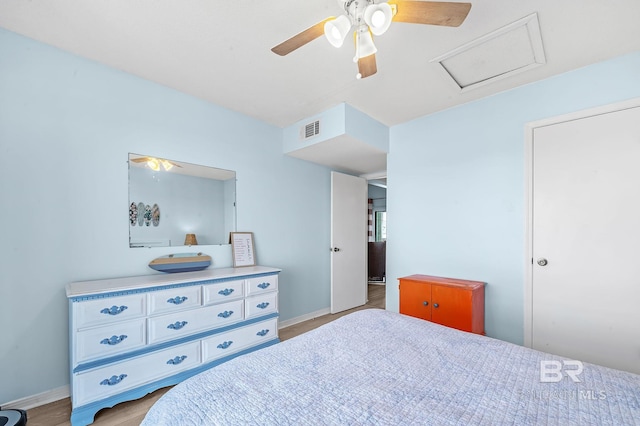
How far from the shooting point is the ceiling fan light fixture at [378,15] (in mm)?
1174

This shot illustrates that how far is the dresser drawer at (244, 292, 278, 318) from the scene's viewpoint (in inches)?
96.3

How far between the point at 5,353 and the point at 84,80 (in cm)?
193

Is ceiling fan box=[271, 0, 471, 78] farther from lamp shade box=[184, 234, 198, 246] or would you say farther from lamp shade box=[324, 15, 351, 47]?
lamp shade box=[184, 234, 198, 246]

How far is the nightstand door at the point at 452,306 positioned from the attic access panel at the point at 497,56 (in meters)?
1.82

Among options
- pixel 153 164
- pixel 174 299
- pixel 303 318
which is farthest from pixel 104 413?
pixel 303 318

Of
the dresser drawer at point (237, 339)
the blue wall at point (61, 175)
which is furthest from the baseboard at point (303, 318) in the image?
the blue wall at point (61, 175)

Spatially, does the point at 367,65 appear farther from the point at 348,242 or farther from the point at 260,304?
the point at 348,242

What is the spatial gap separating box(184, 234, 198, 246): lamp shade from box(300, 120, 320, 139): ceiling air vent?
1.60 metres

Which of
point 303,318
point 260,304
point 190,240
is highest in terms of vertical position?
point 190,240

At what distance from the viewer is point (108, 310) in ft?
5.76

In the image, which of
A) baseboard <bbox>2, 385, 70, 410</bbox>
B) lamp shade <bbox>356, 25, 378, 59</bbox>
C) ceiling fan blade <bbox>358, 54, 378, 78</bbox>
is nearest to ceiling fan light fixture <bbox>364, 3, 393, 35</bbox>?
lamp shade <bbox>356, 25, 378, 59</bbox>

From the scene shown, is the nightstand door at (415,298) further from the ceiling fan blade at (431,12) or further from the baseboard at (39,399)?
the baseboard at (39,399)

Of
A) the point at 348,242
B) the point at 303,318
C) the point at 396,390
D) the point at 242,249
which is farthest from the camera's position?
the point at 348,242

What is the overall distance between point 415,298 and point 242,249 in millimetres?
1830
